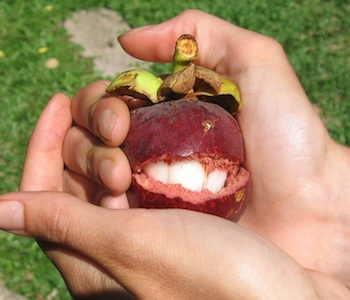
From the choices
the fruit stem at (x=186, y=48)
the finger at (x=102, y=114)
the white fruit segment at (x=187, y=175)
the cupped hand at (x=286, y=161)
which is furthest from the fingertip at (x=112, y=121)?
the cupped hand at (x=286, y=161)

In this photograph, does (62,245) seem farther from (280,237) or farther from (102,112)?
(280,237)

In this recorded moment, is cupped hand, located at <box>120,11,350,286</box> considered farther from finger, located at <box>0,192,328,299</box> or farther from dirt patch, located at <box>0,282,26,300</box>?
dirt patch, located at <box>0,282,26,300</box>

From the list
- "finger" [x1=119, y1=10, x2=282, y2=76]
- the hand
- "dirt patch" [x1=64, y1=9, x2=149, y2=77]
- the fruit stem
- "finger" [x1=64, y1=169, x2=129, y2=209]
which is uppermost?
the fruit stem

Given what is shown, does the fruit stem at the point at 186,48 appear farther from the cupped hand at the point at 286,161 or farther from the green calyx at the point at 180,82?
the cupped hand at the point at 286,161

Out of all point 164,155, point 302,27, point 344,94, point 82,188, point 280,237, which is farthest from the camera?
point 302,27

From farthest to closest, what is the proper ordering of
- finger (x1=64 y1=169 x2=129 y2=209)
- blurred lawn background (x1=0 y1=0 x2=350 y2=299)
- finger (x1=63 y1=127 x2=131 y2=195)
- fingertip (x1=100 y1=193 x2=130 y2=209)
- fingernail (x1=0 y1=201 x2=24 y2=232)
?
blurred lawn background (x1=0 y1=0 x2=350 y2=299) < finger (x1=64 y1=169 x2=129 y2=209) < fingertip (x1=100 y1=193 x2=130 y2=209) < finger (x1=63 y1=127 x2=131 y2=195) < fingernail (x1=0 y1=201 x2=24 y2=232)

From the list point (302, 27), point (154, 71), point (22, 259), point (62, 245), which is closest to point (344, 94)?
point (302, 27)

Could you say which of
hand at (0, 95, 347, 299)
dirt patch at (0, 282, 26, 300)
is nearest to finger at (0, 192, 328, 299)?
hand at (0, 95, 347, 299)
